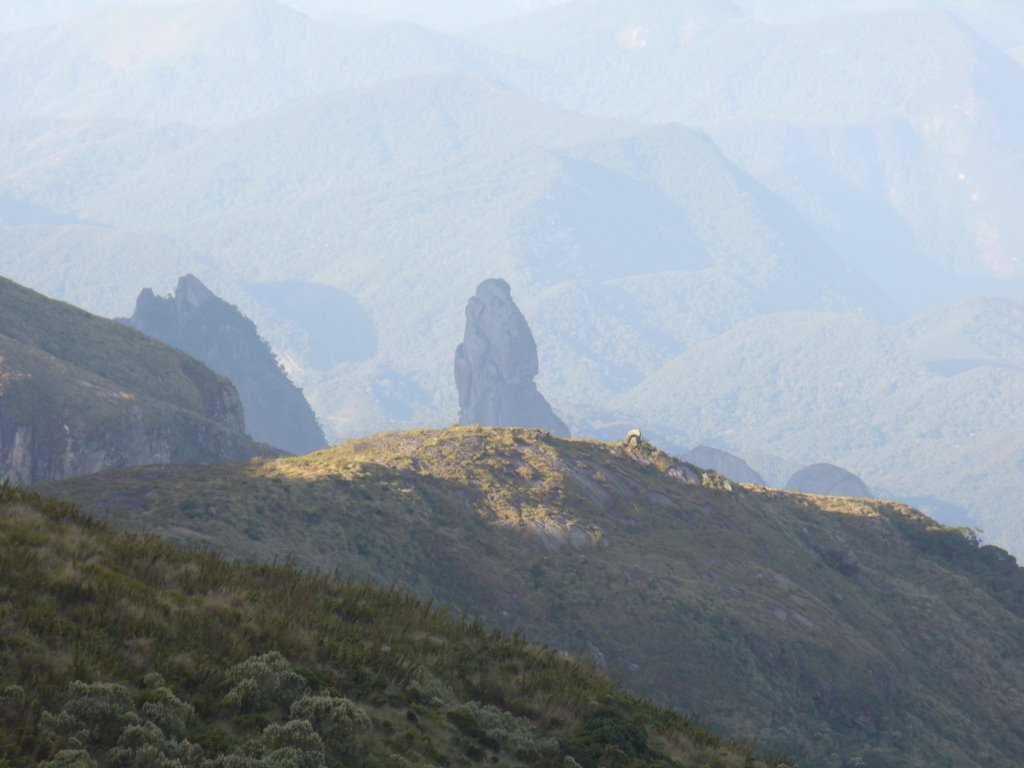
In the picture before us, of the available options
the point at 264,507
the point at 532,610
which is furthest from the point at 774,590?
the point at 264,507

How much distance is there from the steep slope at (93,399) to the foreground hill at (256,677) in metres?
68.3

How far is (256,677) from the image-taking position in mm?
18578

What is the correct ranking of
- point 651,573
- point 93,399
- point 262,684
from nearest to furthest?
point 262,684, point 651,573, point 93,399

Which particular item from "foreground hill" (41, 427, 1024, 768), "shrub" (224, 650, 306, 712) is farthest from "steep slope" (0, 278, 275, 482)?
"shrub" (224, 650, 306, 712)

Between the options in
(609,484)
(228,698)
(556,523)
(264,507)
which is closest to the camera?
(228,698)

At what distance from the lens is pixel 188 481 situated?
159 feet

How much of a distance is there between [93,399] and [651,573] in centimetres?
5132

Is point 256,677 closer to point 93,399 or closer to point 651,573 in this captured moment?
point 651,573

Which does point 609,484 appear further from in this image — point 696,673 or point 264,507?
point 264,507

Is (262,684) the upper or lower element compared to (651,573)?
lower

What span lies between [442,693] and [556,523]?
1308 inches

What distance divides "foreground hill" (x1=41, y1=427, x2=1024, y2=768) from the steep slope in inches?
1302

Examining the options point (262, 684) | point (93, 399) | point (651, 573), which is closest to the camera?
point (262, 684)

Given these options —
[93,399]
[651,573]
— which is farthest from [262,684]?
[93,399]
